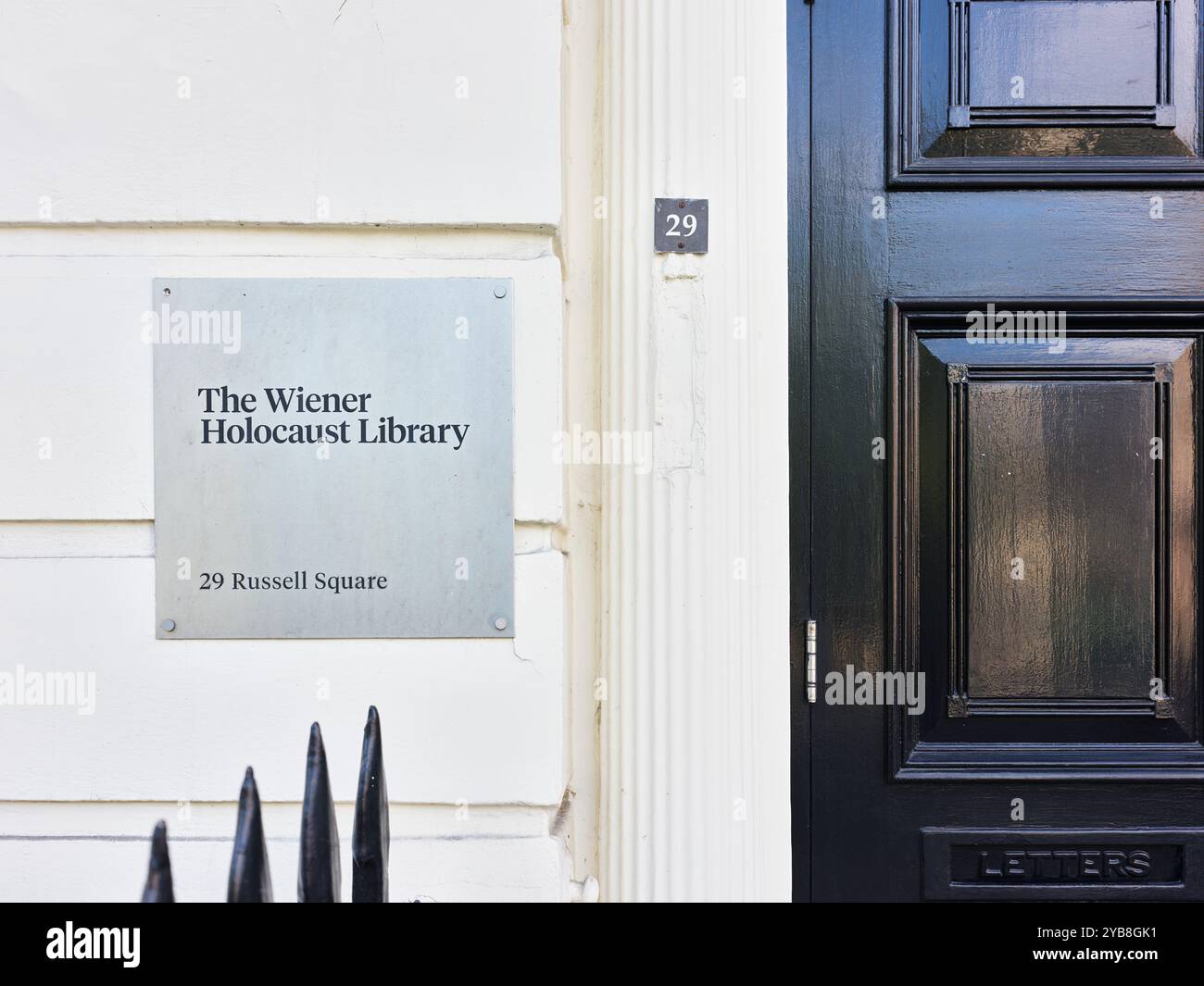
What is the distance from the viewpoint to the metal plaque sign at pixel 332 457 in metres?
1.49

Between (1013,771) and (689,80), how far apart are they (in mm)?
1565

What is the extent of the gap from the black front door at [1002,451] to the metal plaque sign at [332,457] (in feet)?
2.32

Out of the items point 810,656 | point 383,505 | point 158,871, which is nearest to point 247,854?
point 158,871

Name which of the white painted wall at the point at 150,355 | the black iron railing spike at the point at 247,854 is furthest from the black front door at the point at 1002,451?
the black iron railing spike at the point at 247,854

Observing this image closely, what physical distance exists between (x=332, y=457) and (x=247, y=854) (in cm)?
78

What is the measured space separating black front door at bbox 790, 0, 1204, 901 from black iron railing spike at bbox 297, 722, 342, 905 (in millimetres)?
1031

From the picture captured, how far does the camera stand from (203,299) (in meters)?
1.49

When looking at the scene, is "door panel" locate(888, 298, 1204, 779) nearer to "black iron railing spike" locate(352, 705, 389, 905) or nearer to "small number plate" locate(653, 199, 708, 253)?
"small number plate" locate(653, 199, 708, 253)

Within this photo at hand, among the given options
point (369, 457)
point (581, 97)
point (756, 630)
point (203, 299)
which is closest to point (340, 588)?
point (369, 457)

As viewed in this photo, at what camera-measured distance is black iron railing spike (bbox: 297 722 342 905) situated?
A: 1.01 meters

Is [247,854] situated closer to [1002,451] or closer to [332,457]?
[332,457]

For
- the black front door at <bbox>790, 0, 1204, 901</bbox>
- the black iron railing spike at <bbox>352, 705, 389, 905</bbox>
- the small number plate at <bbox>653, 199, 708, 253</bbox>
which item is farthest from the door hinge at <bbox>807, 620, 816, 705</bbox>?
the black iron railing spike at <bbox>352, 705, 389, 905</bbox>

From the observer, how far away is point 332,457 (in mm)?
1497

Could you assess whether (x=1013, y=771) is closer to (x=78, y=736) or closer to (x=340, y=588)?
(x=340, y=588)
